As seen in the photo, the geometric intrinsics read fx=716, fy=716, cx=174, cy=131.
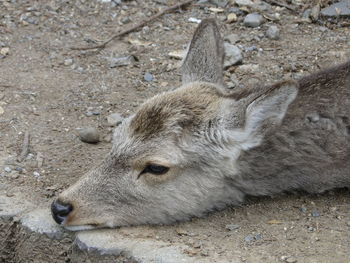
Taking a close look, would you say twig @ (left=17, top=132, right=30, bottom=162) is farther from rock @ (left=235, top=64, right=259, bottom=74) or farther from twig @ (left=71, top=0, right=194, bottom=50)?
rock @ (left=235, top=64, right=259, bottom=74)

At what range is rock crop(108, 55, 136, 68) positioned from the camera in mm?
8611

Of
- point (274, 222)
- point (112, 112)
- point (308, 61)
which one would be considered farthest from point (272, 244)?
point (308, 61)

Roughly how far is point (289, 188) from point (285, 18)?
146 inches

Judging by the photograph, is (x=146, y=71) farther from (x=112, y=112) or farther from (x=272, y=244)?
(x=272, y=244)

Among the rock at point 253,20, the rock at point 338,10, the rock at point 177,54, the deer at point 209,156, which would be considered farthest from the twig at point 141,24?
the deer at point 209,156

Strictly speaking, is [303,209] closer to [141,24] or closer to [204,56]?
[204,56]

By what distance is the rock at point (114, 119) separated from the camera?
7.59 meters

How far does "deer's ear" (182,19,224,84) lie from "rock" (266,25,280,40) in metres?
2.43

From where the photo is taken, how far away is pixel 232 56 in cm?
850

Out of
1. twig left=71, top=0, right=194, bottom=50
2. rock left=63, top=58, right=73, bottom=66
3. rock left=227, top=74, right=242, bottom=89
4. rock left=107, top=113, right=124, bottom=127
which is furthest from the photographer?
twig left=71, top=0, right=194, bottom=50

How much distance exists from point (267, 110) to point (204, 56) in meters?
1.36

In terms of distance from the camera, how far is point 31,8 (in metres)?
9.53

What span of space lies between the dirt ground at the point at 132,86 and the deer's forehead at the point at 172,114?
832 millimetres

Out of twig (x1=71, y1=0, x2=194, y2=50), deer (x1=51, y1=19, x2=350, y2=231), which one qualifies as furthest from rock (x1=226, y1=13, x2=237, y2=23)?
deer (x1=51, y1=19, x2=350, y2=231)
